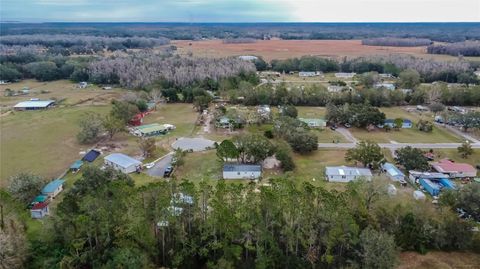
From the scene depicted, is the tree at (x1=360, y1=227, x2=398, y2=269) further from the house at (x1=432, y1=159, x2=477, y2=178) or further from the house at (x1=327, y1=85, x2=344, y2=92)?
the house at (x1=327, y1=85, x2=344, y2=92)

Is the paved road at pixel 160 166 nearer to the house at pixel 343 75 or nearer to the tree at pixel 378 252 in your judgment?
the tree at pixel 378 252

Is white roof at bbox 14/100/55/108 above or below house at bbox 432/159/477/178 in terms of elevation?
above

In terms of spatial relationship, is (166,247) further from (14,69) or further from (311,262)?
(14,69)

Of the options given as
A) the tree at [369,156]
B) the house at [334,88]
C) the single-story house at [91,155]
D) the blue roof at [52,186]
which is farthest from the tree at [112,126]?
the house at [334,88]

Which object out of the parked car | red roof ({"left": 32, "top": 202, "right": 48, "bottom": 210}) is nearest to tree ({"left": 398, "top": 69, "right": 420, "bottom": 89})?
the parked car

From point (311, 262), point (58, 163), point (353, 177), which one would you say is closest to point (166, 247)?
point (311, 262)

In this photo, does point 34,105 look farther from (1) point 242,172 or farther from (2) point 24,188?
(1) point 242,172
